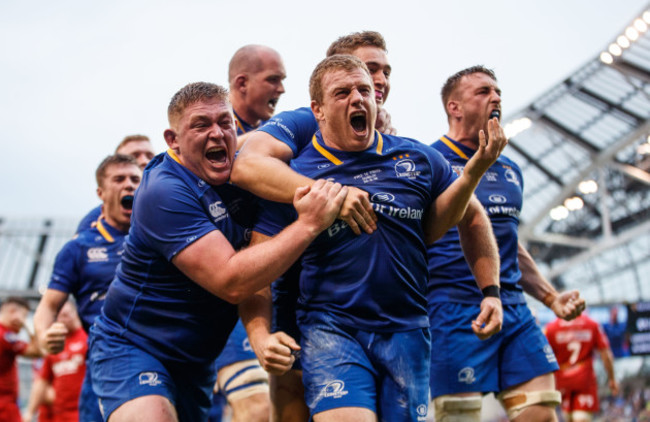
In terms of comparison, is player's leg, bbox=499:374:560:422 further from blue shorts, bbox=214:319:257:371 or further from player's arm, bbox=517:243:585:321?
blue shorts, bbox=214:319:257:371

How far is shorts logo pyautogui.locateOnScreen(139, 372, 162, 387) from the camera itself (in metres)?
3.44

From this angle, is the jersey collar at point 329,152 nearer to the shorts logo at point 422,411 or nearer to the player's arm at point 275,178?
the player's arm at point 275,178

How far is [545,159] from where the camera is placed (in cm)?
3316

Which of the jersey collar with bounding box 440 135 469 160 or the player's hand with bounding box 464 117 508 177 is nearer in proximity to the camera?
the player's hand with bounding box 464 117 508 177

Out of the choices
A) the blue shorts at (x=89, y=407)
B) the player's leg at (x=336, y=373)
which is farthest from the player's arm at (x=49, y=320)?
the player's leg at (x=336, y=373)

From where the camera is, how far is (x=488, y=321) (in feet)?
11.5

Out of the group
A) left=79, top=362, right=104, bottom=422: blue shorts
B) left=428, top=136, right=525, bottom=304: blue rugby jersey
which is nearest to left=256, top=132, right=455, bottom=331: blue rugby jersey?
left=428, top=136, right=525, bottom=304: blue rugby jersey

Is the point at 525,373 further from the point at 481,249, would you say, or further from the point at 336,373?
the point at 336,373

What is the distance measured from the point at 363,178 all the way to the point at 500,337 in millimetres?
1702

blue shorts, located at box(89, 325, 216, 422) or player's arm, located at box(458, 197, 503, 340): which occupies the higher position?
player's arm, located at box(458, 197, 503, 340)

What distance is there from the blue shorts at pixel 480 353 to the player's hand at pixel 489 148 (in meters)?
1.45

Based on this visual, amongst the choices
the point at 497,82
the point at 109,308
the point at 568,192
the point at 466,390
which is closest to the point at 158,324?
the point at 109,308

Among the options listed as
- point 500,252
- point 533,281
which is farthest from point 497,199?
point 533,281

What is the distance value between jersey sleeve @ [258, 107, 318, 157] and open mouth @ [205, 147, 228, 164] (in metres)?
0.25
